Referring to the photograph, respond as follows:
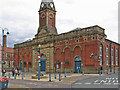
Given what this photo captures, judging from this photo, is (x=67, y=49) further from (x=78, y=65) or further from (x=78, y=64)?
(x=78, y=65)

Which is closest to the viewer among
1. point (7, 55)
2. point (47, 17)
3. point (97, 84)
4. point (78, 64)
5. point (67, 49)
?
point (97, 84)

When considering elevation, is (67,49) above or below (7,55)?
above

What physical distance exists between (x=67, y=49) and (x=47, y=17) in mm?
12707

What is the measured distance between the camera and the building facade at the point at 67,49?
99.0 ft

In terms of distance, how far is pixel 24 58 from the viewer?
1897 inches

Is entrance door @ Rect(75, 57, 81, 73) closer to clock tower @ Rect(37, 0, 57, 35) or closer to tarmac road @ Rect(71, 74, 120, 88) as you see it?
clock tower @ Rect(37, 0, 57, 35)

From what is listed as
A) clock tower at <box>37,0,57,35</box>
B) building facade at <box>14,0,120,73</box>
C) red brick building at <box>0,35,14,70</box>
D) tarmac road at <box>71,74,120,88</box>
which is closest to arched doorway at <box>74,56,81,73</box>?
building facade at <box>14,0,120,73</box>

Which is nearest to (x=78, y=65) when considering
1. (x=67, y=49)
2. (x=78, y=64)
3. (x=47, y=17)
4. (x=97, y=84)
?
(x=78, y=64)

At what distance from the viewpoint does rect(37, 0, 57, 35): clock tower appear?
134 ft

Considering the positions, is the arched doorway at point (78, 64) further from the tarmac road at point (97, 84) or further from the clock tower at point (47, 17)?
the tarmac road at point (97, 84)

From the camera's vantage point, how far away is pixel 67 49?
35156 mm

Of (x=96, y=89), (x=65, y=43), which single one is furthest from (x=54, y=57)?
(x=96, y=89)

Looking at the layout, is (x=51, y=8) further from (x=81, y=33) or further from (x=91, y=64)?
(x=91, y=64)

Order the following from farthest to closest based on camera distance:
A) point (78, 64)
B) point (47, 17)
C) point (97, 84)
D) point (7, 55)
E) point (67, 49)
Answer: point (7, 55), point (47, 17), point (67, 49), point (78, 64), point (97, 84)
